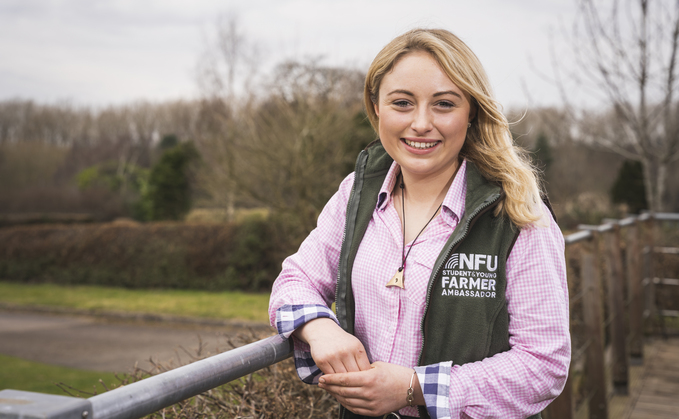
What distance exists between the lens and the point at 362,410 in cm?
133

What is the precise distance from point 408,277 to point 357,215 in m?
0.25

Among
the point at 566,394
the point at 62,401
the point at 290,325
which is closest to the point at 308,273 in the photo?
the point at 290,325

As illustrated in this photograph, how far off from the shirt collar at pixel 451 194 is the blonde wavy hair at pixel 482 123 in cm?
6

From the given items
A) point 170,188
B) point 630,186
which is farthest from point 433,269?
point 170,188

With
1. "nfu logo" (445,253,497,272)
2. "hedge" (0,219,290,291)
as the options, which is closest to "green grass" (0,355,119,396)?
"hedge" (0,219,290,291)

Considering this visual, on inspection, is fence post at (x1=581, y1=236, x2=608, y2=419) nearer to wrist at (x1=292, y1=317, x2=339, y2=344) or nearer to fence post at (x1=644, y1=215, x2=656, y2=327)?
wrist at (x1=292, y1=317, x2=339, y2=344)

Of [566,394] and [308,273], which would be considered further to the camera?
[566,394]

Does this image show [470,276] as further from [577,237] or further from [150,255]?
[150,255]

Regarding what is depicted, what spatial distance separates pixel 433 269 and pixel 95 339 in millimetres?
10789

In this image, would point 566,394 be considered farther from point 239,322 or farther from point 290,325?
point 239,322

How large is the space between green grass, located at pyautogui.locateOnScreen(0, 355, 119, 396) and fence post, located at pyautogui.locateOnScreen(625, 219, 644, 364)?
621 cm

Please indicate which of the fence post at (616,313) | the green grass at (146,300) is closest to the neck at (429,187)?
the fence post at (616,313)

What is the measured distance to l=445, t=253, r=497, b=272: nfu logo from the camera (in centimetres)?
135

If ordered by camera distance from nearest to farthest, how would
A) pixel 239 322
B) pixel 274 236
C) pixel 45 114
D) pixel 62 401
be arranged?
pixel 62 401 < pixel 239 322 < pixel 274 236 < pixel 45 114
